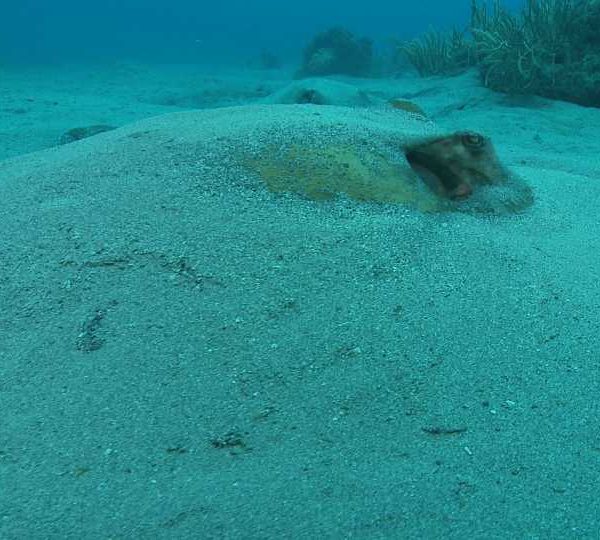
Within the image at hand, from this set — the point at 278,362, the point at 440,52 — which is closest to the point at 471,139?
the point at 278,362

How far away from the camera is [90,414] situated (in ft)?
6.69

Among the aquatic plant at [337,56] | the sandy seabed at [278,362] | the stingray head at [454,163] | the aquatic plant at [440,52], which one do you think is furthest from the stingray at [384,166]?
the aquatic plant at [337,56]

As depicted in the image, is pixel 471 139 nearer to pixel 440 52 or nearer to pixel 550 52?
pixel 550 52

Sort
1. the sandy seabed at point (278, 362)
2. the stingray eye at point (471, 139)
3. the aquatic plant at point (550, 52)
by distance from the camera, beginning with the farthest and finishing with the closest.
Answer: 1. the aquatic plant at point (550, 52)
2. the stingray eye at point (471, 139)
3. the sandy seabed at point (278, 362)

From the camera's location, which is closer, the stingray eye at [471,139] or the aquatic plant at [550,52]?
the stingray eye at [471,139]

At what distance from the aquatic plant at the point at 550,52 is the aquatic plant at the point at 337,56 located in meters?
11.7

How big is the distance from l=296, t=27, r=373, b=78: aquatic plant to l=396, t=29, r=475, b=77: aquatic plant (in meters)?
5.96

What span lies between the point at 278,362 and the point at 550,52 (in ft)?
30.8

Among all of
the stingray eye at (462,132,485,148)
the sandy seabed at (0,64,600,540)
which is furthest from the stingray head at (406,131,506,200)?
the sandy seabed at (0,64,600,540)

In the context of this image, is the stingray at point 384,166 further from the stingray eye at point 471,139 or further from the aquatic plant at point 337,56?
the aquatic plant at point 337,56

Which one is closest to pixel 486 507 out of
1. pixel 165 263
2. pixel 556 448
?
pixel 556 448

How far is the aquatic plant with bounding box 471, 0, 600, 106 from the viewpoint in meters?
9.02

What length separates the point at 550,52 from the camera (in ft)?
30.6

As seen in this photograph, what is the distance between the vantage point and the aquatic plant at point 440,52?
13109 millimetres
